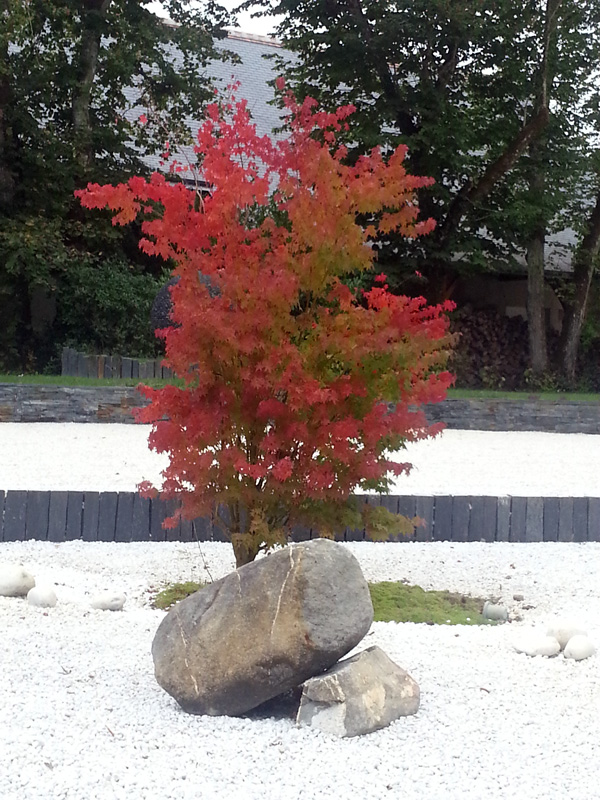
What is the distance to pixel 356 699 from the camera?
3.10m

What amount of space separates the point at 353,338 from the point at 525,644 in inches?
61.4

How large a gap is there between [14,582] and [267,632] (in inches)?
75.2

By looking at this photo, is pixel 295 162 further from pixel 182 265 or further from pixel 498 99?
pixel 498 99

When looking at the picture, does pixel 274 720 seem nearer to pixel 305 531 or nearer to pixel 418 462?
pixel 305 531

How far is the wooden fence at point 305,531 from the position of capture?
5996 millimetres

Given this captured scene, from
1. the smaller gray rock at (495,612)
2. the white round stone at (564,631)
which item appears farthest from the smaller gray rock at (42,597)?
the white round stone at (564,631)

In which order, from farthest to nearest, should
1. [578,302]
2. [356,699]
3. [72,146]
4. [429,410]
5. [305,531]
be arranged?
[578,302]
[72,146]
[429,410]
[305,531]
[356,699]

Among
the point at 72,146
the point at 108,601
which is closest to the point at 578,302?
the point at 72,146

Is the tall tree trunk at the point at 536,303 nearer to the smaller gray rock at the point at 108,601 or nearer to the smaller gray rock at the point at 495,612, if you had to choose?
the smaller gray rock at the point at 495,612

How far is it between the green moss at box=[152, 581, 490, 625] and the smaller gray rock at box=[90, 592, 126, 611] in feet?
0.86

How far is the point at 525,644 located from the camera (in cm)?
401

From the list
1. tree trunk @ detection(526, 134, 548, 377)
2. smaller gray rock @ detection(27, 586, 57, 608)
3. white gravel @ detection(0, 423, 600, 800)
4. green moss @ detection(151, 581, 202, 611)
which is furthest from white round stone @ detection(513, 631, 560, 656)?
tree trunk @ detection(526, 134, 548, 377)

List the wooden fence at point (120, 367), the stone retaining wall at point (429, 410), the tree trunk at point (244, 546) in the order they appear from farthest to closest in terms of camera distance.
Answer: the wooden fence at point (120, 367)
the stone retaining wall at point (429, 410)
the tree trunk at point (244, 546)

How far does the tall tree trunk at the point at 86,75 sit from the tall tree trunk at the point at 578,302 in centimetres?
865
